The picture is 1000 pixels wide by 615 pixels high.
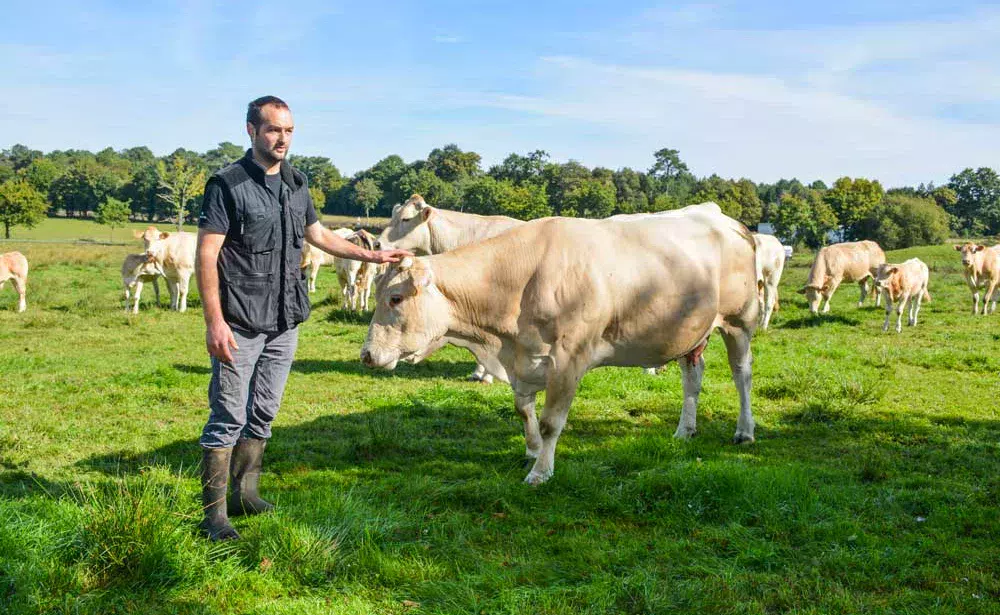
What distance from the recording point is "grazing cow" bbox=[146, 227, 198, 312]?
58.9ft

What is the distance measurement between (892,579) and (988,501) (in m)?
1.97

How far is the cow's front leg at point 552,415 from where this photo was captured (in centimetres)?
589

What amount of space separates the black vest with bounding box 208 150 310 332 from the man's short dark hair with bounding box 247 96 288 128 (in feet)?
0.75

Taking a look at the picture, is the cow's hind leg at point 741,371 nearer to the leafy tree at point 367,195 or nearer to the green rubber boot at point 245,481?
the green rubber boot at point 245,481

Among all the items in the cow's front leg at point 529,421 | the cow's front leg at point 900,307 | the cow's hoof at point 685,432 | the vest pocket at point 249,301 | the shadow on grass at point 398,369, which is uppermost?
the vest pocket at point 249,301

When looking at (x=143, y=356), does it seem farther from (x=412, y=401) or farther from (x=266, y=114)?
(x=266, y=114)

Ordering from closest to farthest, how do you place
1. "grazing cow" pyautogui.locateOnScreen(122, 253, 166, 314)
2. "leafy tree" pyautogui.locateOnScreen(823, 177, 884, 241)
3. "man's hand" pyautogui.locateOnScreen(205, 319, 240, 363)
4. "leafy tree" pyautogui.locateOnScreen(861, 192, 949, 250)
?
"man's hand" pyautogui.locateOnScreen(205, 319, 240, 363), "grazing cow" pyautogui.locateOnScreen(122, 253, 166, 314), "leafy tree" pyautogui.locateOnScreen(861, 192, 949, 250), "leafy tree" pyautogui.locateOnScreen(823, 177, 884, 241)

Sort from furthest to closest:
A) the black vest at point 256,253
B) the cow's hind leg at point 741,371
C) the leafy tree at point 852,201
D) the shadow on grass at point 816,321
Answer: the leafy tree at point 852,201, the shadow on grass at point 816,321, the cow's hind leg at point 741,371, the black vest at point 256,253

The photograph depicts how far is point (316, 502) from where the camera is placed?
502cm

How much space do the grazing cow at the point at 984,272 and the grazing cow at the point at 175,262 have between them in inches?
787

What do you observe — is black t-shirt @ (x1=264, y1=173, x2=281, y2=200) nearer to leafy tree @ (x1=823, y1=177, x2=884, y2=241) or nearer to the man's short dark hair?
the man's short dark hair

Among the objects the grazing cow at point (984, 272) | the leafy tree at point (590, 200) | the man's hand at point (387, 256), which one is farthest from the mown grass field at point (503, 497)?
the leafy tree at point (590, 200)

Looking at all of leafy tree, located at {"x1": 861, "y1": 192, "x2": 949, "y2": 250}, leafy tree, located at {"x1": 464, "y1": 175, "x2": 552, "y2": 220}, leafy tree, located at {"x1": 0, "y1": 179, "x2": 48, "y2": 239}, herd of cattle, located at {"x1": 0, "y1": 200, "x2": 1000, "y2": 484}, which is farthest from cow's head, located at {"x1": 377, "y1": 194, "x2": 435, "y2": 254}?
leafy tree, located at {"x1": 464, "y1": 175, "x2": 552, "y2": 220}

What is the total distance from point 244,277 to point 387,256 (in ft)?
4.15
